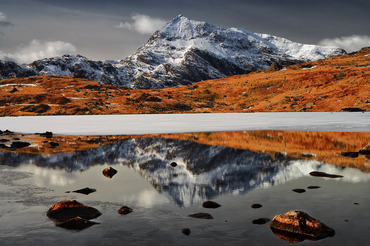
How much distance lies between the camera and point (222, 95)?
439 ft

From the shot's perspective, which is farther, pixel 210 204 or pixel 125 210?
pixel 210 204

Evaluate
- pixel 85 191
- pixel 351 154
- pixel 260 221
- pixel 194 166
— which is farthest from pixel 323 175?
pixel 85 191

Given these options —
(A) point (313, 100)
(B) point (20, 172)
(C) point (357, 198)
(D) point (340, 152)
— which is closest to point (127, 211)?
(C) point (357, 198)

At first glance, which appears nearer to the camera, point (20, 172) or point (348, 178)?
point (348, 178)

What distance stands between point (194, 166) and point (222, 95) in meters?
114

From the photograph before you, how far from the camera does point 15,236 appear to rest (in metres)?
9.82

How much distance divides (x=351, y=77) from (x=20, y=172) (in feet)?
357

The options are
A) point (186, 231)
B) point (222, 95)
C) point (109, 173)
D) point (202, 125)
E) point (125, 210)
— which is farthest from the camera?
point (222, 95)

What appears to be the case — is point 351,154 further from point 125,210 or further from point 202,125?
point 202,125

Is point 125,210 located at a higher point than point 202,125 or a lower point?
lower

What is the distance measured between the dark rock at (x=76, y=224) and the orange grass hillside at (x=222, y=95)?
85.0 meters

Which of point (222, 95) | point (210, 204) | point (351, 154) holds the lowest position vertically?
point (210, 204)

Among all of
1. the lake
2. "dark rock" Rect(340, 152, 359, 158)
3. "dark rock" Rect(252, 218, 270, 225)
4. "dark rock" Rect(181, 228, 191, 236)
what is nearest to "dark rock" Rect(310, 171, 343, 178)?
the lake

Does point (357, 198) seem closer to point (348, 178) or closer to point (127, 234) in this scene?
point (348, 178)
